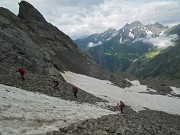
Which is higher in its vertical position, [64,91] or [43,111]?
[64,91]

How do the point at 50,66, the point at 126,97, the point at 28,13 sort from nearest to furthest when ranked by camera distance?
the point at 50,66 < the point at 126,97 < the point at 28,13

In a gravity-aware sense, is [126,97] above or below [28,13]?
below

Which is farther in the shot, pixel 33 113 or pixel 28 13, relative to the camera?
pixel 28 13

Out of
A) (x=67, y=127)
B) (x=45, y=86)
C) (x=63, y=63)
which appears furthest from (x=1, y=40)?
(x=67, y=127)

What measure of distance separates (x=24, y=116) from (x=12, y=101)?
13.3ft

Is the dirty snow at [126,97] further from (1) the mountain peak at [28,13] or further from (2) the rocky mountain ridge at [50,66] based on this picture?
(1) the mountain peak at [28,13]

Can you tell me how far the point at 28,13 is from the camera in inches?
3647

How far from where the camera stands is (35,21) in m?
91.3

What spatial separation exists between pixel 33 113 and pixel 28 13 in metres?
71.3

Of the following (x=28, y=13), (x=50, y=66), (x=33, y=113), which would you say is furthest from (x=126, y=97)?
(x=28, y=13)

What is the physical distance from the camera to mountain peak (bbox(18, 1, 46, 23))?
91.4 meters

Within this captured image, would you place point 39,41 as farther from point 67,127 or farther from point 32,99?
point 67,127

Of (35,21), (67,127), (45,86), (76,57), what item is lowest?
(67,127)

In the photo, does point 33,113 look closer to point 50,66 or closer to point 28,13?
point 50,66
